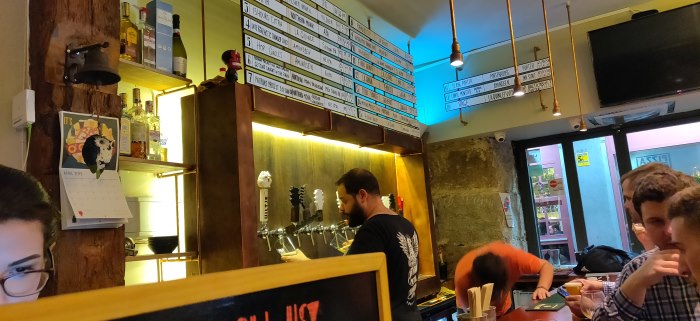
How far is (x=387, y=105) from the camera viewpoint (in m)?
4.00

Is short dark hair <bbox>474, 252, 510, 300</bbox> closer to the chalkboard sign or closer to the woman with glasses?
the chalkboard sign

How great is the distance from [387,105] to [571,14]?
6.09ft

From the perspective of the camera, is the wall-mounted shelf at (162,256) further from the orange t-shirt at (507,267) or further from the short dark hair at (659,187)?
the short dark hair at (659,187)

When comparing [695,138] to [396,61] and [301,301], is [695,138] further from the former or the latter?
[301,301]

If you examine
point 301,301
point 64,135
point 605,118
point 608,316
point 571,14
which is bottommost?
point 608,316

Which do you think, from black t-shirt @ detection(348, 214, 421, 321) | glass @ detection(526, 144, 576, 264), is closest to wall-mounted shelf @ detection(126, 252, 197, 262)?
black t-shirt @ detection(348, 214, 421, 321)

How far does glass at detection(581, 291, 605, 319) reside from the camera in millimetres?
1973

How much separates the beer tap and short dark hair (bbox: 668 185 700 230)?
204 centimetres

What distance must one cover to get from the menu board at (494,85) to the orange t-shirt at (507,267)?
5.37ft

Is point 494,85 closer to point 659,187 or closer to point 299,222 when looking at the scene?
point 299,222

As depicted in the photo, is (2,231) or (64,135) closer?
(2,231)

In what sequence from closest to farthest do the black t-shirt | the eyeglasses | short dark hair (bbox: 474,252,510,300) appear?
1. the eyeglasses
2. the black t-shirt
3. short dark hair (bbox: 474,252,510,300)

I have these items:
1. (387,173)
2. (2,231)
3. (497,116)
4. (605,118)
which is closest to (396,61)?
(387,173)

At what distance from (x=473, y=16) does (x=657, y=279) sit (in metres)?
3.14
